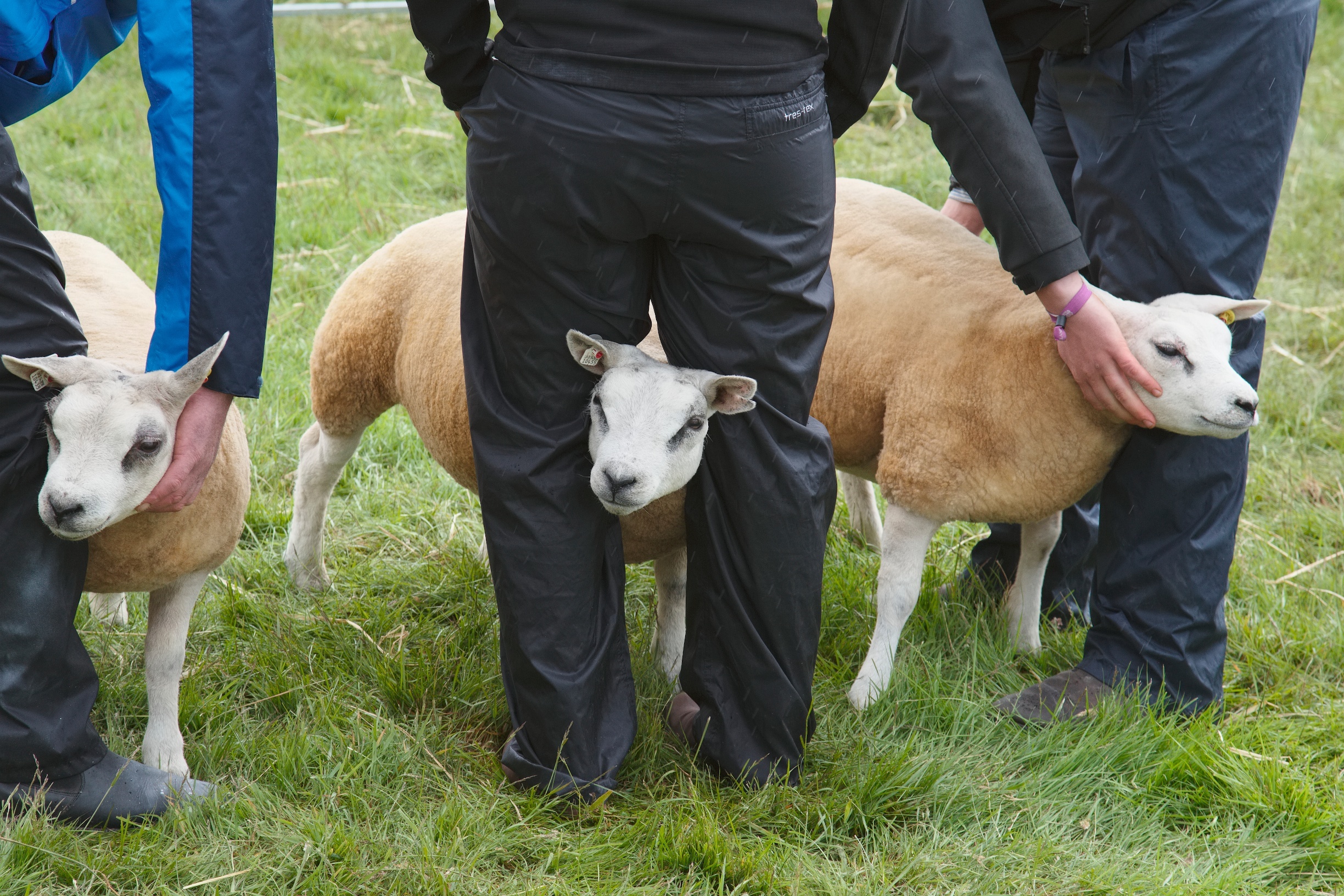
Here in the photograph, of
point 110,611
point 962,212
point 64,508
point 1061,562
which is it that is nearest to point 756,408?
point 64,508

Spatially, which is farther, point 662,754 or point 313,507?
point 313,507

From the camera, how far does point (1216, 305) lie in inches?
120

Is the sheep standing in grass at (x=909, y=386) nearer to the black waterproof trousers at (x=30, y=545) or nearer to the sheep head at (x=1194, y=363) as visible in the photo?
the sheep head at (x=1194, y=363)

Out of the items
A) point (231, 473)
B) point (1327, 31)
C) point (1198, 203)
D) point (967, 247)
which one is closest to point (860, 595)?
point (967, 247)

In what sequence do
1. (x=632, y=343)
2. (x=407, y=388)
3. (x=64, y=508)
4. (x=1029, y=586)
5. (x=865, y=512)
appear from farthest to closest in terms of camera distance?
(x=865, y=512), (x=1029, y=586), (x=407, y=388), (x=632, y=343), (x=64, y=508)

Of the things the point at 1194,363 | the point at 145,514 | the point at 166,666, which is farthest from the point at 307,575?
the point at 1194,363

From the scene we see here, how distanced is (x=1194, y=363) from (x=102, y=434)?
101 inches

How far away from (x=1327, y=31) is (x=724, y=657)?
33.8 ft

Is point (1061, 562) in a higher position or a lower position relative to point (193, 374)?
lower

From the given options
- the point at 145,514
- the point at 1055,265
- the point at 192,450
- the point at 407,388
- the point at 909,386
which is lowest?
the point at 407,388

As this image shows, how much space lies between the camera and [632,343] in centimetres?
289

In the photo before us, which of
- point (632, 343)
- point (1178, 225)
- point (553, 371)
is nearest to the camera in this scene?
point (553, 371)

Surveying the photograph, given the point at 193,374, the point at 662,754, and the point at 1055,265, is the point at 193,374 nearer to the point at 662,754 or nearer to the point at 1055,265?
the point at 662,754

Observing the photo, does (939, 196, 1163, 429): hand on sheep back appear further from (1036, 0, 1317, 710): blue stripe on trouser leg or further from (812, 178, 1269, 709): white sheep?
(1036, 0, 1317, 710): blue stripe on trouser leg
